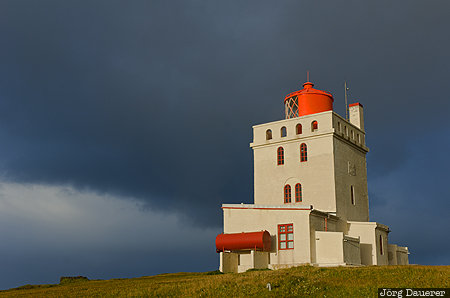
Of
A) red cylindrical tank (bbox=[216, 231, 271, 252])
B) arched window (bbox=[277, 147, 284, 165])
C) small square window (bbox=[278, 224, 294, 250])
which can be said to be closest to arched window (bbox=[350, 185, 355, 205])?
arched window (bbox=[277, 147, 284, 165])

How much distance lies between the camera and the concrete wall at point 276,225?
123ft

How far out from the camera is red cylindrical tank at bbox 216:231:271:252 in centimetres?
3797

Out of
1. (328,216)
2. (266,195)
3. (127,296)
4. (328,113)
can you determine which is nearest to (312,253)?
(328,216)

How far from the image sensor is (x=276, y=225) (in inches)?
1535

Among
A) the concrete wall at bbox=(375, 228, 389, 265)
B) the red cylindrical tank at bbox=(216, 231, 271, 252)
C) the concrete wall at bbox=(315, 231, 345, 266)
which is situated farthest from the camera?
the concrete wall at bbox=(375, 228, 389, 265)

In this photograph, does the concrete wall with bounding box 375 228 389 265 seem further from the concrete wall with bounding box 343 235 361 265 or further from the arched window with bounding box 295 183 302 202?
the arched window with bounding box 295 183 302 202

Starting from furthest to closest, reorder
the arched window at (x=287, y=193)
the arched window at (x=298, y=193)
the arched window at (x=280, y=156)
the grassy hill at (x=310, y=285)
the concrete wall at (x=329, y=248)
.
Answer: the arched window at (x=280, y=156), the arched window at (x=287, y=193), the arched window at (x=298, y=193), the concrete wall at (x=329, y=248), the grassy hill at (x=310, y=285)

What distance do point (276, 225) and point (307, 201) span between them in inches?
232

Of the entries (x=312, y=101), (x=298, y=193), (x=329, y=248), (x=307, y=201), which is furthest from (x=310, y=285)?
(x=312, y=101)

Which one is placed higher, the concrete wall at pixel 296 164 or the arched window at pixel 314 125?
the arched window at pixel 314 125

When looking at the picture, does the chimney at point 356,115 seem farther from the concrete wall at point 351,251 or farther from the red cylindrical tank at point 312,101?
the concrete wall at point 351,251

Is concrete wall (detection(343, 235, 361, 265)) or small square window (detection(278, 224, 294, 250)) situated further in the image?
small square window (detection(278, 224, 294, 250))

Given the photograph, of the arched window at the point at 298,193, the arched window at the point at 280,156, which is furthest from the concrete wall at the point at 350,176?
the arched window at the point at 280,156

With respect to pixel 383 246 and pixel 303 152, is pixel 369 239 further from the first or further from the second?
pixel 303 152
